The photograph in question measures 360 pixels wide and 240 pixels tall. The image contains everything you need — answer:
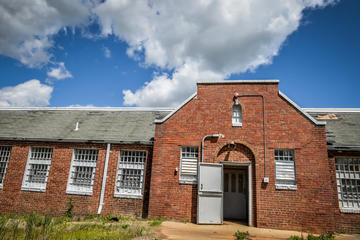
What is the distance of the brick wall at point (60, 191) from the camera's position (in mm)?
11773

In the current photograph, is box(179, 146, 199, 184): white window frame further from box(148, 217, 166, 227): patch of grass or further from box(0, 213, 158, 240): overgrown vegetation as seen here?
box(0, 213, 158, 240): overgrown vegetation

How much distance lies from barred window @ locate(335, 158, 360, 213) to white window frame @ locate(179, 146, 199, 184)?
6352 mm

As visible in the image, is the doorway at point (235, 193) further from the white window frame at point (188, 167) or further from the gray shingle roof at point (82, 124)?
the gray shingle roof at point (82, 124)

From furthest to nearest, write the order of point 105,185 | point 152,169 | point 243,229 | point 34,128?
A: 1. point 34,128
2. point 105,185
3. point 152,169
4. point 243,229

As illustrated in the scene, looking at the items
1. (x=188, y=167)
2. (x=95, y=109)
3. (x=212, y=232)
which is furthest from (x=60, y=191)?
(x=212, y=232)

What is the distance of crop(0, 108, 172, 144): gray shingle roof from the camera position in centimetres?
1318

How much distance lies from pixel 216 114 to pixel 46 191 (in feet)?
32.3

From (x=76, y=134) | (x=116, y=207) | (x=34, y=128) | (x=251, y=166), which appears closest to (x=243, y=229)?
(x=251, y=166)

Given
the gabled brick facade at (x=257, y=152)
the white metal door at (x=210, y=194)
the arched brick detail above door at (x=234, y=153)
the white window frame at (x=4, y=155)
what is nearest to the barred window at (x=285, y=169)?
the gabled brick facade at (x=257, y=152)

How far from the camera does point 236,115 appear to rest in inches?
448

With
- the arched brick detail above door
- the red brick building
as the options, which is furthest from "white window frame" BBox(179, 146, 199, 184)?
the arched brick detail above door

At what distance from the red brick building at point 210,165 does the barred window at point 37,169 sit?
56 mm

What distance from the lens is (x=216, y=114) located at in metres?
11.4

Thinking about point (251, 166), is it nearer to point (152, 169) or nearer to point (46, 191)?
point (152, 169)
